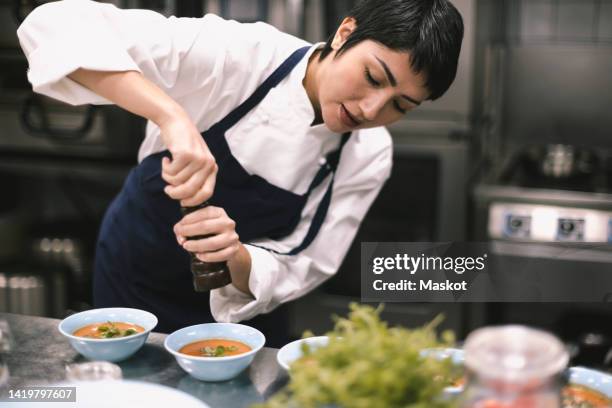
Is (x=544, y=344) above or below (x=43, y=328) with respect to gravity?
above

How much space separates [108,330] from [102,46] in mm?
559

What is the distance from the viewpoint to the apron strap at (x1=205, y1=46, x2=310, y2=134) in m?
1.81

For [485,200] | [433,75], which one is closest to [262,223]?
[433,75]

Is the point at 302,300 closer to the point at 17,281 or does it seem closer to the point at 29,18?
the point at 17,281

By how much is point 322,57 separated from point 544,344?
→ 1051 millimetres

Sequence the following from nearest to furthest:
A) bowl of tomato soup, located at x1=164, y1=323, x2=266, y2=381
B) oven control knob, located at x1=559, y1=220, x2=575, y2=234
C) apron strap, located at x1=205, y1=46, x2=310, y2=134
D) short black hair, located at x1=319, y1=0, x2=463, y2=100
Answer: bowl of tomato soup, located at x1=164, y1=323, x2=266, y2=381 → short black hair, located at x1=319, y1=0, x2=463, y2=100 → apron strap, located at x1=205, y1=46, x2=310, y2=134 → oven control knob, located at x1=559, y1=220, x2=575, y2=234

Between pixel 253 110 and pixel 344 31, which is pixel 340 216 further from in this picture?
pixel 344 31

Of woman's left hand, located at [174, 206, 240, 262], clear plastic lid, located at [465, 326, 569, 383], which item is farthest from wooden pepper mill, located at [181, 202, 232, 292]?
clear plastic lid, located at [465, 326, 569, 383]

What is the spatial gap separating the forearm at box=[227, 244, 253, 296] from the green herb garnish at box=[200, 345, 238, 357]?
30 centimetres

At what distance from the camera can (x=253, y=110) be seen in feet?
6.00

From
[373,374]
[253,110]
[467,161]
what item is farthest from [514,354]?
[467,161]

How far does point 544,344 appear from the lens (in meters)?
0.87

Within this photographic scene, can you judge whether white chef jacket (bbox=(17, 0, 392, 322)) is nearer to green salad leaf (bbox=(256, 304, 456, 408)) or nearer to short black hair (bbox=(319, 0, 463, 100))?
short black hair (bbox=(319, 0, 463, 100))

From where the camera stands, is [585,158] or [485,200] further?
[585,158]
